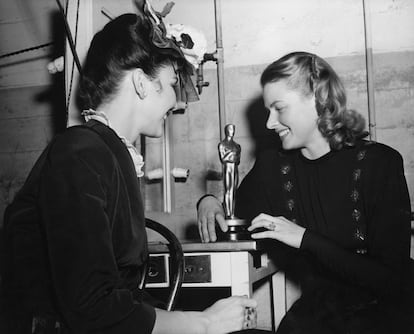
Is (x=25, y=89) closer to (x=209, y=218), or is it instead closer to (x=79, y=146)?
(x=209, y=218)

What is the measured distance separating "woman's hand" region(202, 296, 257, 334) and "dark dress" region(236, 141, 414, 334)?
544 mm

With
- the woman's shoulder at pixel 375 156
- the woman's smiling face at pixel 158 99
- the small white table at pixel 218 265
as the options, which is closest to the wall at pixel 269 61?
the woman's shoulder at pixel 375 156

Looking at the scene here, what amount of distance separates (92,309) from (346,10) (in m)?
2.15

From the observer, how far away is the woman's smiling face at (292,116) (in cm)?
204

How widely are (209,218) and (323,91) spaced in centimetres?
67

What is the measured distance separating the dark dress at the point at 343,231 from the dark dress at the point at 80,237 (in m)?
0.81

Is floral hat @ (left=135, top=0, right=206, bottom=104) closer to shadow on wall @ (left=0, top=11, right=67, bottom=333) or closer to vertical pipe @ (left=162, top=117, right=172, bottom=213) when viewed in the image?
vertical pipe @ (left=162, top=117, right=172, bottom=213)

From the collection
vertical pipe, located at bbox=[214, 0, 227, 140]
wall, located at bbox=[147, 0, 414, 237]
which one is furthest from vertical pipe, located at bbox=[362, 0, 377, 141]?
vertical pipe, located at bbox=[214, 0, 227, 140]

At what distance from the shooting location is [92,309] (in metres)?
0.88

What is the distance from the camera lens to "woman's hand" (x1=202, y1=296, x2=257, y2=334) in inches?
42.5

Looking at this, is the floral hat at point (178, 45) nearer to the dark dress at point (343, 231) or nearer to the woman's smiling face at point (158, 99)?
the woman's smiling face at point (158, 99)

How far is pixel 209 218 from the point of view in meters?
1.96

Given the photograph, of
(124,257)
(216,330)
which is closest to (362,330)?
(216,330)

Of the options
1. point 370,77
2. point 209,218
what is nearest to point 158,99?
point 209,218
